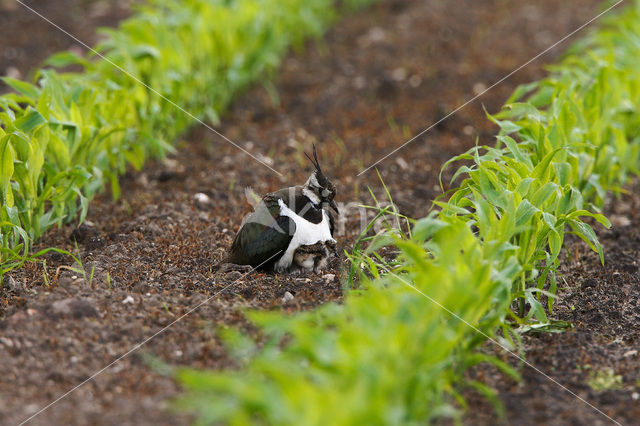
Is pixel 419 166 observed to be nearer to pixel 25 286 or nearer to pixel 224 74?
pixel 224 74

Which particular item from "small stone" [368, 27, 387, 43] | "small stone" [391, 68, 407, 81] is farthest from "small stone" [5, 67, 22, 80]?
"small stone" [368, 27, 387, 43]

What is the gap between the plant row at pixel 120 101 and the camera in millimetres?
3619

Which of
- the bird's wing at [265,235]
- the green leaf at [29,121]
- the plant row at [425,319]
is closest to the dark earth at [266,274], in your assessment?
the bird's wing at [265,235]

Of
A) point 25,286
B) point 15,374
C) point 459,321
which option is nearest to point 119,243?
point 25,286

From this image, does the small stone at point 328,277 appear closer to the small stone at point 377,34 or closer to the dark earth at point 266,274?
the dark earth at point 266,274

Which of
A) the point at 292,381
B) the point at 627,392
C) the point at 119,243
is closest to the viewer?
the point at 292,381

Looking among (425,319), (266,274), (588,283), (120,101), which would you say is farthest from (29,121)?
(588,283)

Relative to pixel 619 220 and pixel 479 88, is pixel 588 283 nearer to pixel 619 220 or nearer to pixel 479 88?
pixel 619 220

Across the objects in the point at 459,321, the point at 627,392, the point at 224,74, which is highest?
the point at 224,74

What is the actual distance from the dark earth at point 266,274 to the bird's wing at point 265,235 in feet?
0.36

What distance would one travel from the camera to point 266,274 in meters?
3.49

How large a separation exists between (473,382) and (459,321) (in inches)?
8.3

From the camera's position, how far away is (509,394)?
2.69 metres

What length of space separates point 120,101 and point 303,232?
1.71 meters
